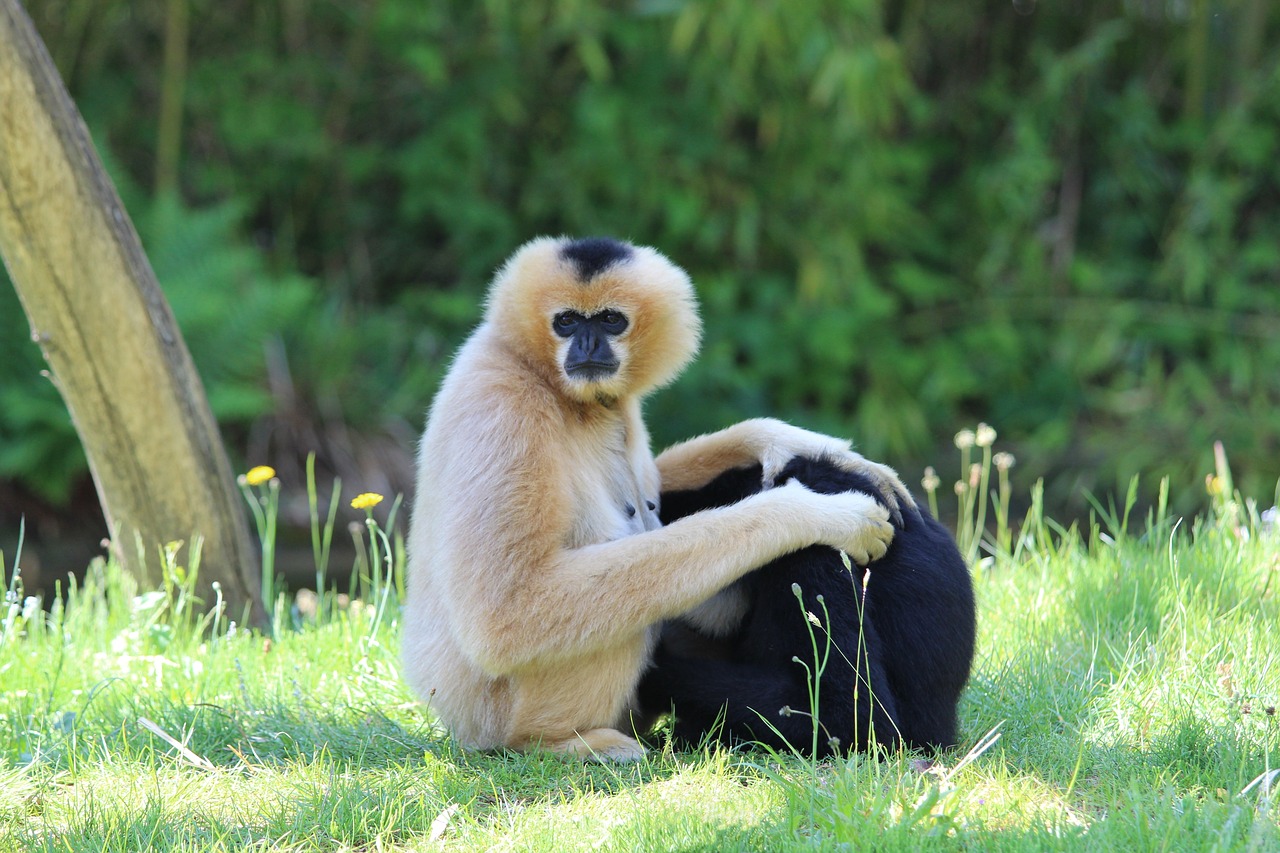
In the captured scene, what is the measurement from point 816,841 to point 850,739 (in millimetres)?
655

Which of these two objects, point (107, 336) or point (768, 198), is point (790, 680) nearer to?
point (107, 336)

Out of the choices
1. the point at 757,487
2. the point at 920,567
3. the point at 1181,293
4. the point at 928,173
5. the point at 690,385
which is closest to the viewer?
the point at 920,567

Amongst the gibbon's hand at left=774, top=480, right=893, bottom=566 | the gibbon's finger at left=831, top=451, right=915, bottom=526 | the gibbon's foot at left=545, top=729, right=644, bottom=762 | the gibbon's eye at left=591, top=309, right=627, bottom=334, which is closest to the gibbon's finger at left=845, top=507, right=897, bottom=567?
the gibbon's hand at left=774, top=480, right=893, bottom=566

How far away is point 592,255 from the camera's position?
3629mm

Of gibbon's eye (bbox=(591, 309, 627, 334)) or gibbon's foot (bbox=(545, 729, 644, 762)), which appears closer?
gibbon's foot (bbox=(545, 729, 644, 762))

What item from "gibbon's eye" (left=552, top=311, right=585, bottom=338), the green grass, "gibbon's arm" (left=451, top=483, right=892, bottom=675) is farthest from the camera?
"gibbon's eye" (left=552, top=311, right=585, bottom=338)

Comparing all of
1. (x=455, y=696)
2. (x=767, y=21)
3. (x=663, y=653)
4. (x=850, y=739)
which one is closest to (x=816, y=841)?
(x=850, y=739)

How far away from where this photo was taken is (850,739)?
3203 millimetres

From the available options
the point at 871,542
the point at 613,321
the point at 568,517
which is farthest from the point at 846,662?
the point at 613,321

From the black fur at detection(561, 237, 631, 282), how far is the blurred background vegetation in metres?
5.81

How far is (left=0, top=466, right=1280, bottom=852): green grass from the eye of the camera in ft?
8.80

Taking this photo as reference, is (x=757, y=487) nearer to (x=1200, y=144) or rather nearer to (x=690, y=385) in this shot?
(x=690, y=385)

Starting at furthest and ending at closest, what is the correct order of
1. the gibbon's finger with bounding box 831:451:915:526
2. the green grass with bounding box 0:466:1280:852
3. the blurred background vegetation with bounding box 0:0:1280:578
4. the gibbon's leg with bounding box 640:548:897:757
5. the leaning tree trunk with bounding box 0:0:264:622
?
the blurred background vegetation with bounding box 0:0:1280:578 → the leaning tree trunk with bounding box 0:0:264:622 → the gibbon's finger with bounding box 831:451:915:526 → the gibbon's leg with bounding box 640:548:897:757 → the green grass with bounding box 0:466:1280:852

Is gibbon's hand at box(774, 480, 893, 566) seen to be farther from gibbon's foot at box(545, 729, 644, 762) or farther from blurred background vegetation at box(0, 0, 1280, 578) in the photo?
blurred background vegetation at box(0, 0, 1280, 578)
